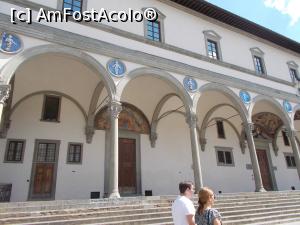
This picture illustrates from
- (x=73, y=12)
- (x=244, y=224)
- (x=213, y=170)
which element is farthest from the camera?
(x=213, y=170)

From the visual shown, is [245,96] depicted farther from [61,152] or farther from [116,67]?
[61,152]

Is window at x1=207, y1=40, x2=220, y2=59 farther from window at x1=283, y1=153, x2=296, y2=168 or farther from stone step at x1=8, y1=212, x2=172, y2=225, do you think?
window at x1=283, y1=153, x2=296, y2=168

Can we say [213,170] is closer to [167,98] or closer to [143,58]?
[167,98]

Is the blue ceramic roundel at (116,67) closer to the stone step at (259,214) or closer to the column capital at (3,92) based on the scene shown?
the column capital at (3,92)

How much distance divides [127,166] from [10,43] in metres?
8.01

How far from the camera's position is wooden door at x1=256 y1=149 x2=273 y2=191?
18547 mm

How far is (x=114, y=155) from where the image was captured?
895 cm

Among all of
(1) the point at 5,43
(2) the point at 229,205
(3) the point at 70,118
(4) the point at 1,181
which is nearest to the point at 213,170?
(2) the point at 229,205

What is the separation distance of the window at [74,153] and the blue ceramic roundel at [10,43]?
5.34 m

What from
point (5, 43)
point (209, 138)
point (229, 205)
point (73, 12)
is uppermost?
point (73, 12)

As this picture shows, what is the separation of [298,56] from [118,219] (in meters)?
18.8

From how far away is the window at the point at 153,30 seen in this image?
12562 millimetres

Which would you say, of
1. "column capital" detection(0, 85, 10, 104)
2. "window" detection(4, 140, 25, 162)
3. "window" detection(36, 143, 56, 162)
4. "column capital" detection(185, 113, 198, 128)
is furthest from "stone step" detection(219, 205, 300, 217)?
"window" detection(4, 140, 25, 162)

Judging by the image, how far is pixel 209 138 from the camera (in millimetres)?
16938
